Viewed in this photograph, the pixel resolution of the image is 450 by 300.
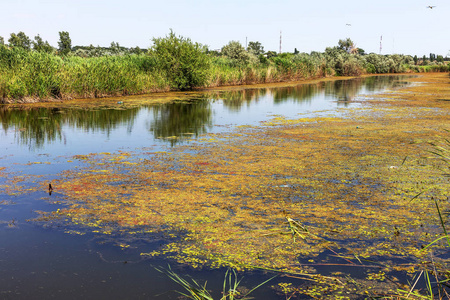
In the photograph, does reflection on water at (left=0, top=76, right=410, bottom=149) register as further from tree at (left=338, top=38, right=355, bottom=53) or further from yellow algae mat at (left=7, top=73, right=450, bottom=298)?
tree at (left=338, top=38, right=355, bottom=53)

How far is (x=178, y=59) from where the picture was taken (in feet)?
78.6

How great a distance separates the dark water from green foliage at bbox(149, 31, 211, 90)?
7616 mm

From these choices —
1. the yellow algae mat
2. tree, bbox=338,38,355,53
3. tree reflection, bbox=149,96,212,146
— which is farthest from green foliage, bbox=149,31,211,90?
tree, bbox=338,38,355,53

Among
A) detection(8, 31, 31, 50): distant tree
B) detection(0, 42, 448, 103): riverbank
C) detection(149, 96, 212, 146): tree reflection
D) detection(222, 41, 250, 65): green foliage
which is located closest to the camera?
detection(149, 96, 212, 146): tree reflection

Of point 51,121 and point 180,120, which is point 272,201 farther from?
point 51,121

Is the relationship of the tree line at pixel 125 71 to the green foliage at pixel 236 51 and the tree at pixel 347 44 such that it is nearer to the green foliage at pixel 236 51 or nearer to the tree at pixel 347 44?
the green foliage at pixel 236 51

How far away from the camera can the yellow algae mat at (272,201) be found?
4.12 m

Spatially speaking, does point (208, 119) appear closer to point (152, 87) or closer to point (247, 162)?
point (247, 162)

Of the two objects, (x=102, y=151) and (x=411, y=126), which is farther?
(x=411, y=126)

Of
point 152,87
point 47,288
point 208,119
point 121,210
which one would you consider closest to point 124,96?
point 152,87

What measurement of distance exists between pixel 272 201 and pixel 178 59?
768 inches

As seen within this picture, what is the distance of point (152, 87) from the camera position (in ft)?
75.9

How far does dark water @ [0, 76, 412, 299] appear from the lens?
3562mm

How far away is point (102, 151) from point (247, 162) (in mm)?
3085
